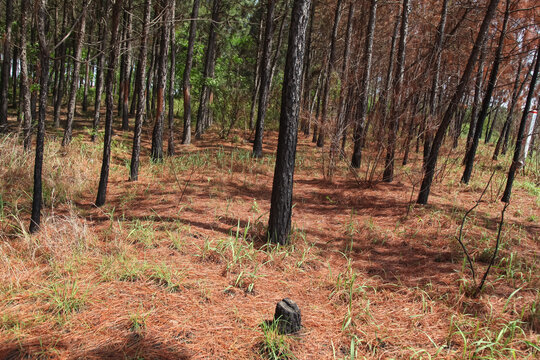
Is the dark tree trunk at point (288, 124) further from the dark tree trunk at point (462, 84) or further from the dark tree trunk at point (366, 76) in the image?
the dark tree trunk at point (366, 76)

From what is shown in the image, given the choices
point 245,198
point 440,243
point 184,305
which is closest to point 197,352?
point 184,305

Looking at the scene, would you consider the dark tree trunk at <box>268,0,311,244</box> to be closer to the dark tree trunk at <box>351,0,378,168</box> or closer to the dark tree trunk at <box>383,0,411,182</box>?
the dark tree trunk at <box>383,0,411,182</box>

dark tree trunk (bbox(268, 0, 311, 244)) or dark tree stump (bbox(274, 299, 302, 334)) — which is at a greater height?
dark tree trunk (bbox(268, 0, 311, 244))

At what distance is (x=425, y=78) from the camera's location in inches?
289

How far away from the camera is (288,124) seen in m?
4.47

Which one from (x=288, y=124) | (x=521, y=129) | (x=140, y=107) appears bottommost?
(x=288, y=124)

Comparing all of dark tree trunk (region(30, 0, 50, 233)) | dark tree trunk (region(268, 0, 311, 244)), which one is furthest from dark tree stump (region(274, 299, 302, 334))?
dark tree trunk (region(30, 0, 50, 233))

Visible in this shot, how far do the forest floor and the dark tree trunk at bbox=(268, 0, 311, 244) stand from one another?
0.38 meters

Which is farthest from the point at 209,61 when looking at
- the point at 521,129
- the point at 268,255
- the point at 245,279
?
the point at 245,279

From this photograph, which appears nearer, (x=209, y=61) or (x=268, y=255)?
(x=268, y=255)

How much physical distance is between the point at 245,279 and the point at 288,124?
7.06 ft

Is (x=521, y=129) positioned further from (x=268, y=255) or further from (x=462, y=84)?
(x=268, y=255)

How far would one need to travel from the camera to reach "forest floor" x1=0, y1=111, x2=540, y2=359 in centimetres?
265

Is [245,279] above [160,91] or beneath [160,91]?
beneath
